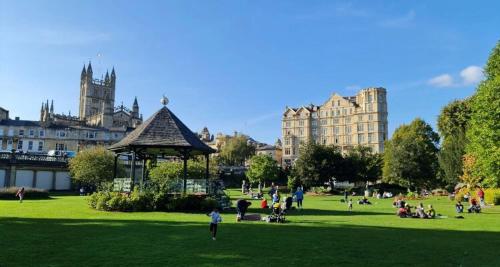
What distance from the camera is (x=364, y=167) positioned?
80438mm

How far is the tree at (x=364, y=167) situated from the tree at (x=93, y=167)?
37.8m

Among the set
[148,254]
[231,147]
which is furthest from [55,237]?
[231,147]

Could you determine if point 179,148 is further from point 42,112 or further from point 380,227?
point 42,112

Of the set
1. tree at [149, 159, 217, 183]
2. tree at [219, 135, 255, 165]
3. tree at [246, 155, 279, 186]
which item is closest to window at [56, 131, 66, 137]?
tree at [219, 135, 255, 165]

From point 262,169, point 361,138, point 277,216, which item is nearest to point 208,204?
point 277,216

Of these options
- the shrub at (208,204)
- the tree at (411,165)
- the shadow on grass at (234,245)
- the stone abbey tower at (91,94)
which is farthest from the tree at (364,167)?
the stone abbey tower at (91,94)

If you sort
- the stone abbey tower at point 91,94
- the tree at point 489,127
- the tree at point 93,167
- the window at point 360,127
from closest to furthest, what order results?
the tree at point 489,127
the tree at point 93,167
the window at point 360,127
the stone abbey tower at point 91,94

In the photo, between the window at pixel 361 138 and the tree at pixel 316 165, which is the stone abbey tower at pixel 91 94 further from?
the tree at pixel 316 165

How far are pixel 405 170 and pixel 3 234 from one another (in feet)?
208

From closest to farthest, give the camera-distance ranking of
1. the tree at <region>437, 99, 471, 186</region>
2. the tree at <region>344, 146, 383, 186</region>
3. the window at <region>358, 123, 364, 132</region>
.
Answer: the tree at <region>437, 99, 471, 186</region>
the tree at <region>344, 146, 383, 186</region>
the window at <region>358, 123, 364, 132</region>

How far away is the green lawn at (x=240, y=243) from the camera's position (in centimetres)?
1203

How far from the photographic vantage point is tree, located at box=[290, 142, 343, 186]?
72.0 metres

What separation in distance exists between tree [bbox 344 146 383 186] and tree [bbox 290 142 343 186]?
3.09m

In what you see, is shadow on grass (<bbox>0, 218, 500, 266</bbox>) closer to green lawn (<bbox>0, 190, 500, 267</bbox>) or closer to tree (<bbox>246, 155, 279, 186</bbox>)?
green lawn (<bbox>0, 190, 500, 267</bbox>)
